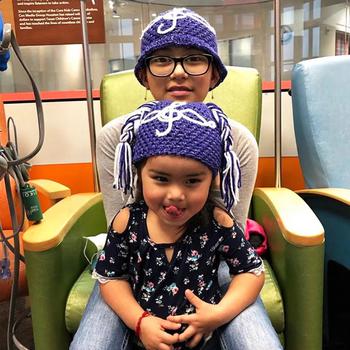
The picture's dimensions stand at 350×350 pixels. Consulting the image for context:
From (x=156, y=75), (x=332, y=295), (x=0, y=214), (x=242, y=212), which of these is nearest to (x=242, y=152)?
(x=242, y=212)

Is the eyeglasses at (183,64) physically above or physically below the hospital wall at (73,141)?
above

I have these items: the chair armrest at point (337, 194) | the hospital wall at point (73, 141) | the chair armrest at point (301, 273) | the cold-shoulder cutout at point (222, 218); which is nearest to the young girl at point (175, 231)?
the cold-shoulder cutout at point (222, 218)

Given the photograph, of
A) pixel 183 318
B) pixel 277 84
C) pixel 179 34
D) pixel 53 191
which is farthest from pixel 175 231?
pixel 277 84

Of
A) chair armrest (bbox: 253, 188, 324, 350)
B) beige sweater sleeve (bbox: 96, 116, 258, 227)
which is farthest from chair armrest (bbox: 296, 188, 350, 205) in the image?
beige sweater sleeve (bbox: 96, 116, 258, 227)

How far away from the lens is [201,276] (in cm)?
81

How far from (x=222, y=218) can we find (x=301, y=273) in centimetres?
22

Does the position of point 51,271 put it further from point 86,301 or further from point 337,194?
point 337,194

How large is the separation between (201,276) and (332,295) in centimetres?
83

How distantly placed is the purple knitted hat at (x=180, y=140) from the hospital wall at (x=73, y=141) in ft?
3.07

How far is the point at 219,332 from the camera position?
0.84 m

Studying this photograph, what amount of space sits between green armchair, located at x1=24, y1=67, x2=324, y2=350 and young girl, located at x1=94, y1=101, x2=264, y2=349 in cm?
12

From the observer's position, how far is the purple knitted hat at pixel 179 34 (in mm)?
883

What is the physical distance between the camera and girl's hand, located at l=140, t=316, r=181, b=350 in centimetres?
75

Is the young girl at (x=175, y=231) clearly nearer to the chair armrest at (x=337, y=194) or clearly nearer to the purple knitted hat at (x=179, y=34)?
the purple knitted hat at (x=179, y=34)
